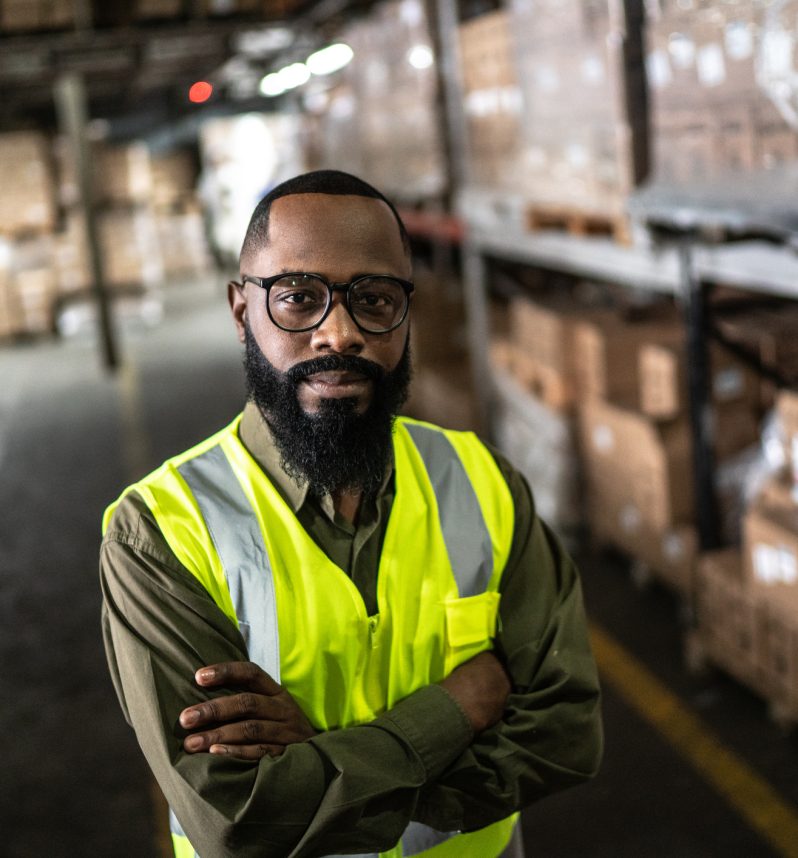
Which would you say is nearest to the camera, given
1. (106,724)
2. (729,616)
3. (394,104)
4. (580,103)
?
(729,616)

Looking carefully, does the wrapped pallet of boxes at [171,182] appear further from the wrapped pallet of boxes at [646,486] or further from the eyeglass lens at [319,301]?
the eyeglass lens at [319,301]

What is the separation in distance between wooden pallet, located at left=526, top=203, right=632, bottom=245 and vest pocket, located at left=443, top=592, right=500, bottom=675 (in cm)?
298

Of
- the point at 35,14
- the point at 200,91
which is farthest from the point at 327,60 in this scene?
the point at 200,91

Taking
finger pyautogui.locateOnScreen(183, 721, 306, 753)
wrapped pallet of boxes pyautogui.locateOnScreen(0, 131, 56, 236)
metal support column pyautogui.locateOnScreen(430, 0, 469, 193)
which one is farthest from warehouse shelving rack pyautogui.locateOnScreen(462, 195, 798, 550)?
wrapped pallet of boxes pyautogui.locateOnScreen(0, 131, 56, 236)

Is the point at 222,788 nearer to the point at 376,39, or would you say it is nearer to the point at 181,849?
the point at 181,849

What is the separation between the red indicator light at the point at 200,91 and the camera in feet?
58.5

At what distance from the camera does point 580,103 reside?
15.3 feet

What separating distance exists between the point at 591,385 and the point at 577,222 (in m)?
1.02

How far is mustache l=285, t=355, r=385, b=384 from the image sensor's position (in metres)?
1.72

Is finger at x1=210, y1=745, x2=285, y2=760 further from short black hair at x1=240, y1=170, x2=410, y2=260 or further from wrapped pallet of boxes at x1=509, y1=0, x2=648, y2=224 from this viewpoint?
wrapped pallet of boxes at x1=509, y1=0, x2=648, y2=224

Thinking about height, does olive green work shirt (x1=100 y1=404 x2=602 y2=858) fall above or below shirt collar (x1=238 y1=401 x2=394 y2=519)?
below

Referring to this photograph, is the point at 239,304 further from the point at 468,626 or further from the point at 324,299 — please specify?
the point at 468,626

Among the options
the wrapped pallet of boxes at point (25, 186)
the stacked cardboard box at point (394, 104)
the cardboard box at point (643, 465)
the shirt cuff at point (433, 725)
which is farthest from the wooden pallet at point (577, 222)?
the wrapped pallet of boxes at point (25, 186)

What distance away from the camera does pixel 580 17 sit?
449 centimetres
